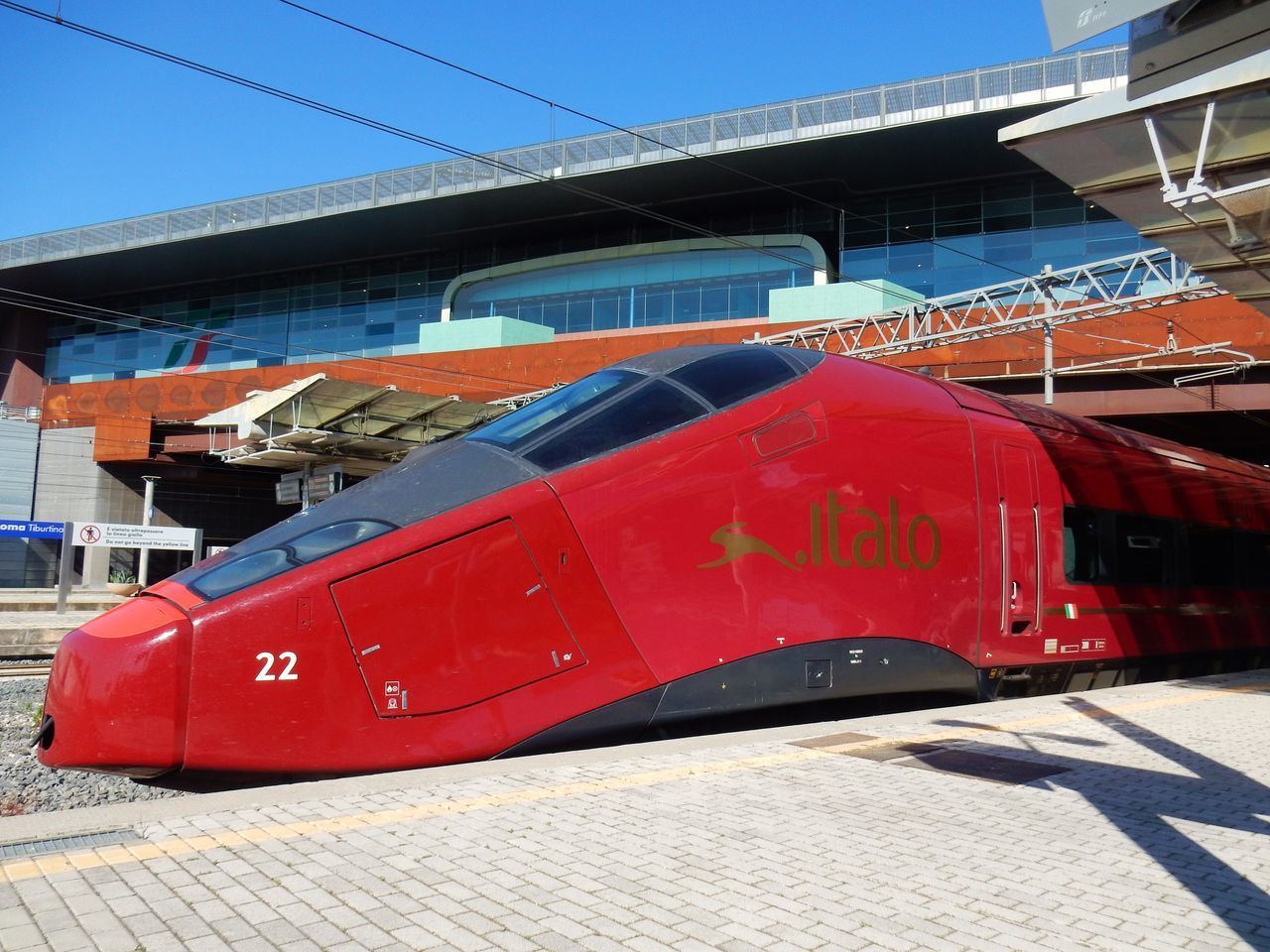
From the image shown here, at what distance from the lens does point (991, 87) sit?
32.4 m

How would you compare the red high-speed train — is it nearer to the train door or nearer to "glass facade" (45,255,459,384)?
the train door

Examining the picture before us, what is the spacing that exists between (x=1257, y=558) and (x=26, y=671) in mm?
15679

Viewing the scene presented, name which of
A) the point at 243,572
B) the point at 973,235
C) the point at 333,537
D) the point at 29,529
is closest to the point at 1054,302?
the point at 333,537

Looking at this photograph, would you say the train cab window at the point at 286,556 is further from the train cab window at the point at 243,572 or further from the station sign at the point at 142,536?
the station sign at the point at 142,536

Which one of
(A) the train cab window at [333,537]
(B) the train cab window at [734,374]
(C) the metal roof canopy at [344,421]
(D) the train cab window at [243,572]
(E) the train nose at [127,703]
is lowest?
(E) the train nose at [127,703]

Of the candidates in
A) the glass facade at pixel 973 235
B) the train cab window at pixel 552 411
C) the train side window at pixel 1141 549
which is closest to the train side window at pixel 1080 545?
the train side window at pixel 1141 549

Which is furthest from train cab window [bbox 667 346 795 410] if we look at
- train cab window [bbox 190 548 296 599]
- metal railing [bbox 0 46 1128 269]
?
metal railing [bbox 0 46 1128 269]

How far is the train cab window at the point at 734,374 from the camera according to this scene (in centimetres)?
679

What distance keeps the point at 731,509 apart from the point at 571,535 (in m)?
1.17

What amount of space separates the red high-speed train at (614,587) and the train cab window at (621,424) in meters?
0.02

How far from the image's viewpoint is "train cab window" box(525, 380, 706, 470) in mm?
6137

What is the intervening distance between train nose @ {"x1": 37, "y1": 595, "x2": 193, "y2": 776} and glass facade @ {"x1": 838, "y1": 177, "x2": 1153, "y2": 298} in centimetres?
3353

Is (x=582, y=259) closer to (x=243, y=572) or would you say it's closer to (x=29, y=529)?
(x=29, y=529)

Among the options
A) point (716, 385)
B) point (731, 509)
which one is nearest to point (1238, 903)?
point (731, 509)
